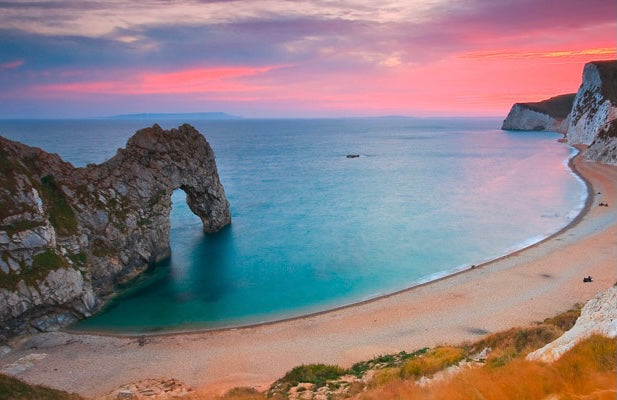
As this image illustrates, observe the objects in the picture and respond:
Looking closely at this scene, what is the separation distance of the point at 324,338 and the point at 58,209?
22.3 metres

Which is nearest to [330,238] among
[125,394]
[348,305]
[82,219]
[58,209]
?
[348,305]

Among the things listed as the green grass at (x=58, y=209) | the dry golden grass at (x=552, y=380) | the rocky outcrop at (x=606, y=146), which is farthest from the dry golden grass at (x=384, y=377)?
the rocky outcrop at (x=606, y=146)

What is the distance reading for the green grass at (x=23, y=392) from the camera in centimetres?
1593

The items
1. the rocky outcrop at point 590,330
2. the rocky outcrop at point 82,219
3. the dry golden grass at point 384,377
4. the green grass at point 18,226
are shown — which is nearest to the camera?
the rocky outcrop at point 590,330

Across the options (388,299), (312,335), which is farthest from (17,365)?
(388,299)

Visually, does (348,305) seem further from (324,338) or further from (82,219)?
(82,219)

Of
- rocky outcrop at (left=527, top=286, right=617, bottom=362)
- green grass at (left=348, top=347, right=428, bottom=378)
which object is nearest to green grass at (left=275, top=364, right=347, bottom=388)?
green grass at (left=348, top=347, right=428, bottom=378)

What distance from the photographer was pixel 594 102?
126625mm

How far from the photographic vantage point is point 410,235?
5088cm

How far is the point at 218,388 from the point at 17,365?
38.6ft

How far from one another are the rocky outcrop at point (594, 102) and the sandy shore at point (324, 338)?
9994 centimetres

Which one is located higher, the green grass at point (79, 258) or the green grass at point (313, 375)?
the green grass at point (79, 258)

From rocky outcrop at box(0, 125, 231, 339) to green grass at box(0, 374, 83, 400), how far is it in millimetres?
10906

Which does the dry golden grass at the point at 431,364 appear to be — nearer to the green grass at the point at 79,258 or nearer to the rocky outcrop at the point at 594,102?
the green grass at the point at 79,258
